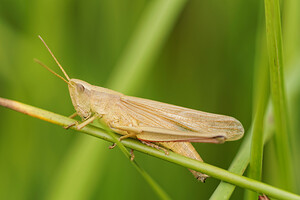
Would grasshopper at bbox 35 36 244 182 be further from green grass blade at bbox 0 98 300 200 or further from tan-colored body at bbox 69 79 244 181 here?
green grass blade at bbox 0 98 300 200

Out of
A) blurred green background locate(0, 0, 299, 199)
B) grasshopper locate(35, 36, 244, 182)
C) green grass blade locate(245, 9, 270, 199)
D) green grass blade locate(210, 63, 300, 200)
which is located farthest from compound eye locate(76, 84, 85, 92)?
green grass blade locate(245, 9, 270, 199)

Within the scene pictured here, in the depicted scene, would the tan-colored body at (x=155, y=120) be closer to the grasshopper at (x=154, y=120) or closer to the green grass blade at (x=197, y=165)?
the grasshopper at (x=154, y=120)

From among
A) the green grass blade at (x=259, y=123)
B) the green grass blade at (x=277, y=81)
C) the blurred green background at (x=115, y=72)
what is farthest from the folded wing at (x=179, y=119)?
the green grass blade at (x=259, y=123)

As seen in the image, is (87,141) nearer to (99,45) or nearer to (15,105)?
(15,105)

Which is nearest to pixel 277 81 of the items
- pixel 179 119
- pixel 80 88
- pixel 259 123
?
pixel 259 123

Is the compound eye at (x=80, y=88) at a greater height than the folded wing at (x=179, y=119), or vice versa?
the folded wing at (x=179, y=119)
